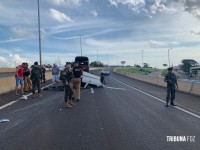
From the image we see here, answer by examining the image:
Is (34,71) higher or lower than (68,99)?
higher

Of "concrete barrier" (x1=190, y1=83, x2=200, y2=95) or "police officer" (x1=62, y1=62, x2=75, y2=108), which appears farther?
"concrete barrier" (x1=190, y1=83, x2=200, y2=95)

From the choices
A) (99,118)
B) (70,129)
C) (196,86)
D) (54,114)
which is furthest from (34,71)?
(196,86)

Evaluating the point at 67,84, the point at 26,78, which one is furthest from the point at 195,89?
the point at 67,84

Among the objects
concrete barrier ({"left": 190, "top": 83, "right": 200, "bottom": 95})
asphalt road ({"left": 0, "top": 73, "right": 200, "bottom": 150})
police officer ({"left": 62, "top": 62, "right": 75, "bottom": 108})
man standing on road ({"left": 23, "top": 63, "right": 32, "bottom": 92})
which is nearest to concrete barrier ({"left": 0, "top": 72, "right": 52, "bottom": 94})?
man standing on road ({"left": 23, "top": 63, "right": 32, "bottom": 92})

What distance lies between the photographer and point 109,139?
25.2 ft

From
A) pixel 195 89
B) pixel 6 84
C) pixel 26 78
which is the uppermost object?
pixel 26 78

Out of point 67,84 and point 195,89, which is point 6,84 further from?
point 195,89

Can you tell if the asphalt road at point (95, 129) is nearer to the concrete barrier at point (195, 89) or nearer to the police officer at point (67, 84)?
the police officer at point (67, 84)

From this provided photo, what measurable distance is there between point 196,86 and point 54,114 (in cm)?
1309

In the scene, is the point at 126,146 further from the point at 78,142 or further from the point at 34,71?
the point at 34,71

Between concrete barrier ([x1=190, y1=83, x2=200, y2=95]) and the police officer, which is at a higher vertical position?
Result: the police officer

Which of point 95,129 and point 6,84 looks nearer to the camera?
point 95,129

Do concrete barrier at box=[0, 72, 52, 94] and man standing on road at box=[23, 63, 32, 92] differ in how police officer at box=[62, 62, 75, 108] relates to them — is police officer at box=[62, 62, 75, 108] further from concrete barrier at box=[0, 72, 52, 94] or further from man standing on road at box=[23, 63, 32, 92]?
concrete barrier at box=[0, 72, 52, 94]

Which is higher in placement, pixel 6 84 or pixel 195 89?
pixel 6 84
